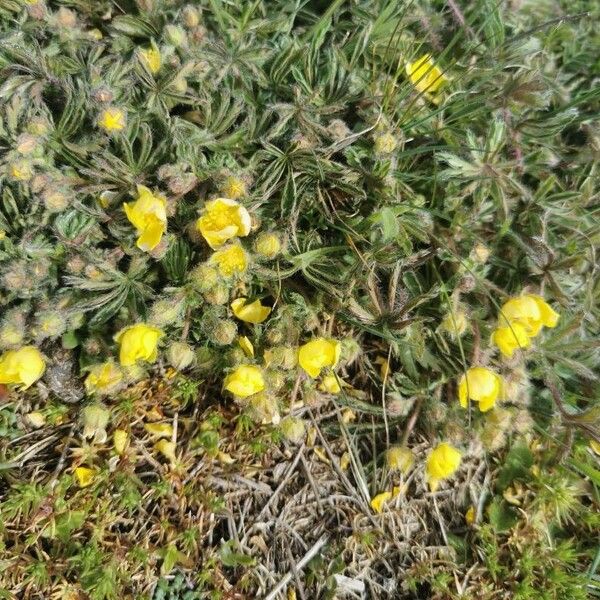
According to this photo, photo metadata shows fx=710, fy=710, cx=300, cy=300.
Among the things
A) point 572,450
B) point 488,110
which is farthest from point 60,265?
point 572,450

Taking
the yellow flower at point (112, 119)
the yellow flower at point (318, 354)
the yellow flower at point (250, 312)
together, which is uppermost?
the yellow flower at point (112, 119)

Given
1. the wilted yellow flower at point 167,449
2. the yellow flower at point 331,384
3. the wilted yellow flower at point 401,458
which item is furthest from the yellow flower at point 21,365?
the wilted yellow flower at point 401,458

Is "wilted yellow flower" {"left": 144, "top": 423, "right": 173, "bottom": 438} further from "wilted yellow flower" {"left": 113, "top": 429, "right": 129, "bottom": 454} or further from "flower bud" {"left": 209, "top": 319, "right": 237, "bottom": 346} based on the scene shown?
"flower bud" {"left": 209, "top": 319, "right": 237, "bottom": 346}

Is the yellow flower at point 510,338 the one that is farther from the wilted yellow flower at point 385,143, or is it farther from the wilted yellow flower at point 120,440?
the wilted yellow flower at point 120,440

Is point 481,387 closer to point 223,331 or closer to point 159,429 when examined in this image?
point 223,331

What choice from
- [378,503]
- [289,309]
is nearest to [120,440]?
[289,309]

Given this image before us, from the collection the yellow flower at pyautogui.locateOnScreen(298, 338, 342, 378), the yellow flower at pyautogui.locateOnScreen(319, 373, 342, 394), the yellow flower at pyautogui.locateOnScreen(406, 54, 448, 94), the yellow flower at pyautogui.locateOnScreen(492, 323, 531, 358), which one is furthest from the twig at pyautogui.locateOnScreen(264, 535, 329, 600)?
the yellow flower at pyautogui.locateOnScreen(406, 54, 448, 94)
